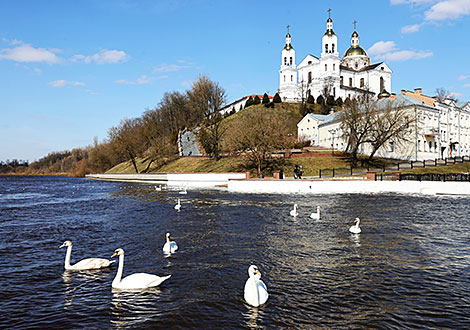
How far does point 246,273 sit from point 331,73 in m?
110

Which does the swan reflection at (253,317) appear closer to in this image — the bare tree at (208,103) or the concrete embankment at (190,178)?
→ the concrete embankment at (190,178)

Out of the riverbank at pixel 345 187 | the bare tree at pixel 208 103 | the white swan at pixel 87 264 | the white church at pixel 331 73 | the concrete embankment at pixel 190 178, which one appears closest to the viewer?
the white swan at pixel 87 264

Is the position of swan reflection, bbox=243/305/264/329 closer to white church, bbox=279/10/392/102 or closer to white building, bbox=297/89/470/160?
white building, bbox=297/89/470/160

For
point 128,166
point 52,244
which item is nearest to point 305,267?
point 52,244

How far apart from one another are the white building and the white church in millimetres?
35467

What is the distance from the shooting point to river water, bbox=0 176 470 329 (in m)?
7.90

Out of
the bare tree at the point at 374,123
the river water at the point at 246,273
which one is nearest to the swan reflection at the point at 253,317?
the river water at the point at 246,273

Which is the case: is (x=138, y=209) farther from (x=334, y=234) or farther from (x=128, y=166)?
(x=128, y=166)

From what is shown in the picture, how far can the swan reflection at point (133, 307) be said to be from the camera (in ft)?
25.4

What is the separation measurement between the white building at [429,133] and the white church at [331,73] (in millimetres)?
35467

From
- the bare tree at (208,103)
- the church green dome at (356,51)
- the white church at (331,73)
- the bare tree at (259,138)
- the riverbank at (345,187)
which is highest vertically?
the church green dome at (356,51)

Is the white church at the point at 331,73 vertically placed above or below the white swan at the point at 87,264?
above

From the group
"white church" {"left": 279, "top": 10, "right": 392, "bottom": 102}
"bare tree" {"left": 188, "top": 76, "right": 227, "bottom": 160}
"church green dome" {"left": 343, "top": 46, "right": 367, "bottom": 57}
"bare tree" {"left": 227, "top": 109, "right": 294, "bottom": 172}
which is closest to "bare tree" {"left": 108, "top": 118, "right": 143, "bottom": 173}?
"bare tree" {"left": 188, "top": 76, "right": 227, "bottom": 160}

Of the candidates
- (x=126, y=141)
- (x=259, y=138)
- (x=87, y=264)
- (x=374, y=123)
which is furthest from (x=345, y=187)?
(x=126, y=141)
